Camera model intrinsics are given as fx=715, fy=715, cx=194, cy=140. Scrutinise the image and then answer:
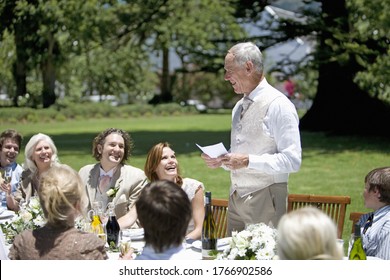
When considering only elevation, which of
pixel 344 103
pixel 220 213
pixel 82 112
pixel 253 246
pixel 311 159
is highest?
pixel 253 246

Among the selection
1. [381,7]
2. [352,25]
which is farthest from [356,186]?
[352,25]

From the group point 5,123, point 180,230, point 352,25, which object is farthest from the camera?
point 5,123

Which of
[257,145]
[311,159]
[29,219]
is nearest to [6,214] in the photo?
[29,219]

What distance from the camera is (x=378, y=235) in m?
3.96

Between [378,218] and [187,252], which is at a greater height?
[378,218]

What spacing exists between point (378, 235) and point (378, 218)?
0.35 feet

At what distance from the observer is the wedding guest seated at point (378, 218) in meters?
3.94

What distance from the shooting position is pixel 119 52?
5131 cm

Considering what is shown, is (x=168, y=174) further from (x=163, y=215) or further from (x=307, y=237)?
(x=307, y=237)

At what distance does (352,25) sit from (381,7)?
173cm

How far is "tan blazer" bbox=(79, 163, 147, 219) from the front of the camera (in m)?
5.25

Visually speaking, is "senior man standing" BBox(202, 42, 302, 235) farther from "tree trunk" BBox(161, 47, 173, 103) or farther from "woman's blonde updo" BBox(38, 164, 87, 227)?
"tree trunk" BBox(161, 47, 173, 103)

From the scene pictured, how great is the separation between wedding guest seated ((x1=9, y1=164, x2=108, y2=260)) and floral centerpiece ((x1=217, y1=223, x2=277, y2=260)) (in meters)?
0.63
